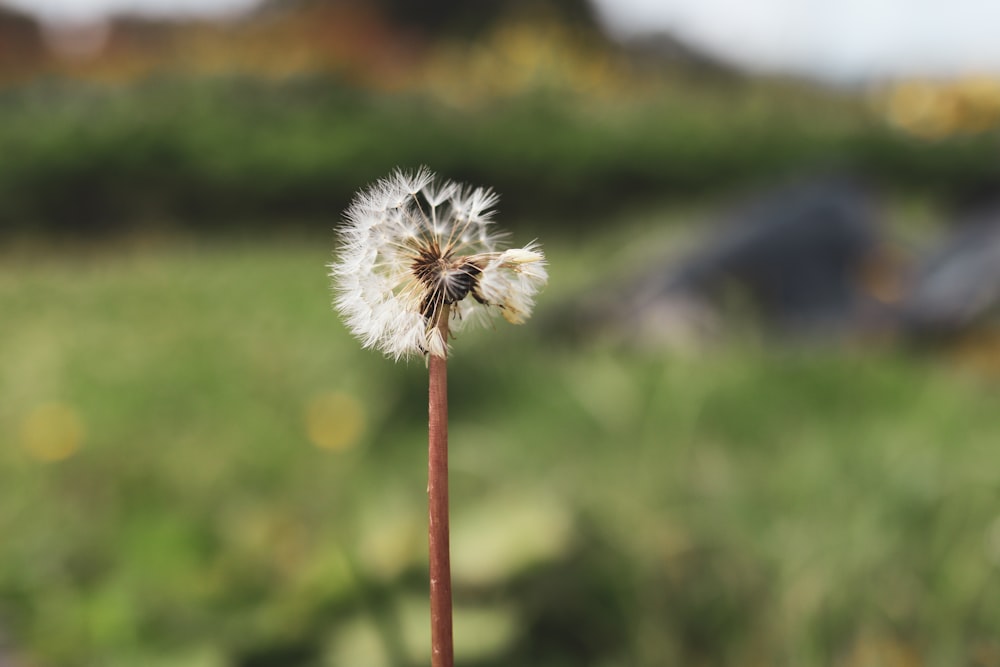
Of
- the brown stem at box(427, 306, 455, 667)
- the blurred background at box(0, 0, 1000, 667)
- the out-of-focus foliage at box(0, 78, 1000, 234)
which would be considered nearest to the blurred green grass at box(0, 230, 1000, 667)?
the blurred background at box(0, 0, 1000, 667)

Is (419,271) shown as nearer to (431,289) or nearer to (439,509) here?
(431,289)

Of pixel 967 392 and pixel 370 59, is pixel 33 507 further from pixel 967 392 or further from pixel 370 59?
pixel 370 59

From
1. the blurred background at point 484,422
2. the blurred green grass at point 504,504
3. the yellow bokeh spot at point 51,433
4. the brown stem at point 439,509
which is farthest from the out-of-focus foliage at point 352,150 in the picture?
the brown stem at point 439,509

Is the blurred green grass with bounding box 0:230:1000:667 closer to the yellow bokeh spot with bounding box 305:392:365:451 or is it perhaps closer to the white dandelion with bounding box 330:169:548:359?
the yellow bokeh spot with bounding box 305:392:365:451

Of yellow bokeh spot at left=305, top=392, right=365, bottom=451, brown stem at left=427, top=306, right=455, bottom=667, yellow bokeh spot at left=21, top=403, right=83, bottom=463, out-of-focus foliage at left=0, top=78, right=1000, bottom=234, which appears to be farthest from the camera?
out-of-focus foliage at left=0, top=78, right=1000, bottom=234

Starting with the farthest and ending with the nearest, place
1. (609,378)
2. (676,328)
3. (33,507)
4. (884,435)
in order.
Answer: (676,328), (609,378), (884,435), (33,507)

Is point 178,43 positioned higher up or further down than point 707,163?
higher up

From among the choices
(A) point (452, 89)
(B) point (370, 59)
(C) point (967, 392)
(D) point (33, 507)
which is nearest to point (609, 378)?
(C) point (967, 392)
